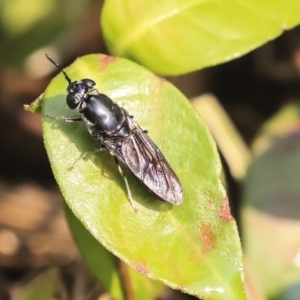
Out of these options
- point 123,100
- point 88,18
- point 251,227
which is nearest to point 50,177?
point 88,18

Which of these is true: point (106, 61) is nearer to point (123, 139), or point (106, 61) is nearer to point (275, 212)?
point (123, 139)

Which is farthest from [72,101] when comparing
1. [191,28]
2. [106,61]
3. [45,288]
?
[45,288]

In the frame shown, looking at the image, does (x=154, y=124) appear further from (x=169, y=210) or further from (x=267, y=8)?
(x=267, y=8)

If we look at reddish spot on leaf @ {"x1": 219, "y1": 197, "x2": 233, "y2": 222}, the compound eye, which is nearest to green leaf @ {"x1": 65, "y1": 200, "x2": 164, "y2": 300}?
the compound eye

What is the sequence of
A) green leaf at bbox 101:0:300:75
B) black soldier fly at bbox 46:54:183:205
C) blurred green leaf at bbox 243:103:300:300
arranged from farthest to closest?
blurred green leaf at bbox 243:103:300:300 → green leaf at bbox 101:0:300:75 → black soldier fly at bbox 46:54:183:205

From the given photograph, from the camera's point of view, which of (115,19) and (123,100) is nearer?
(123,100)

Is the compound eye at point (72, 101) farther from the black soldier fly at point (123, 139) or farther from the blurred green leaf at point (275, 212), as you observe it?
the blurred green leaf at point (275, 212)

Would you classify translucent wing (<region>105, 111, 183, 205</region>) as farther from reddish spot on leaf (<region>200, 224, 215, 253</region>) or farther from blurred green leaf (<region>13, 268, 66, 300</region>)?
blurred green leaf (<region>13, 268, 66, 300</region>)
